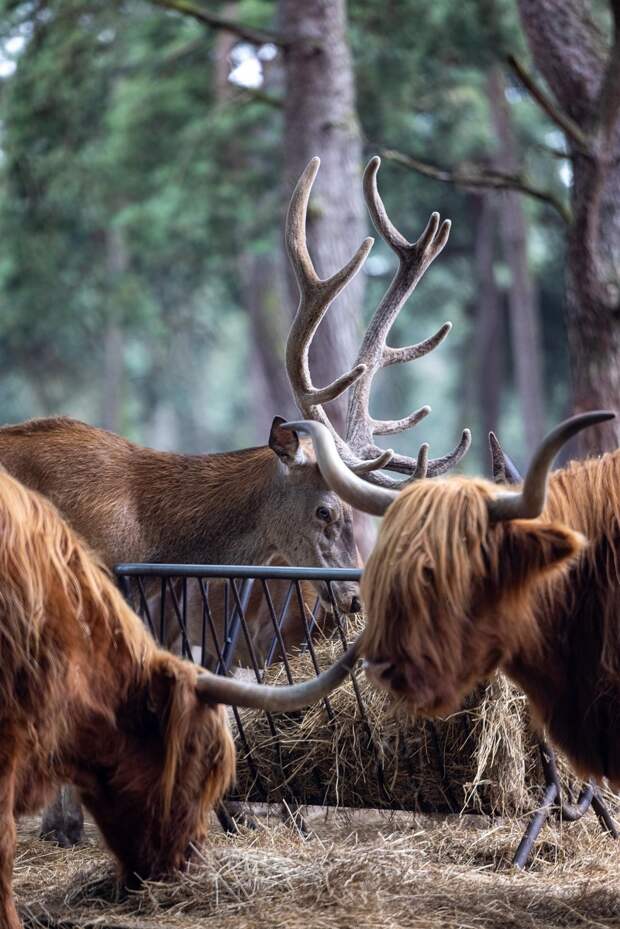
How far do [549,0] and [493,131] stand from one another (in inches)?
675

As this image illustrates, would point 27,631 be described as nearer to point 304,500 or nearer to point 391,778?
point 391,778

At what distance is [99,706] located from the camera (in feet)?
15.7

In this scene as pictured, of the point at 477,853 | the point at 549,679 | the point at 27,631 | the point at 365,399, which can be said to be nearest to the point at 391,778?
the point at 477,853

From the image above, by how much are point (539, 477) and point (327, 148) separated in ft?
30.6

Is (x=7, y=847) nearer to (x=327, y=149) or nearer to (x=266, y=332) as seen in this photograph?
(x=327, y=149)

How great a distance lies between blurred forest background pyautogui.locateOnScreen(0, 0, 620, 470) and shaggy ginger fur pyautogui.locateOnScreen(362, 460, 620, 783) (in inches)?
207

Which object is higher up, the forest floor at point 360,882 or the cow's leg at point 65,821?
the forest floor at point 360,882

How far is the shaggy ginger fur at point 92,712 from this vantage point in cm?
456

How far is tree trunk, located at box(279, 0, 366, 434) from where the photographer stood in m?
12.3

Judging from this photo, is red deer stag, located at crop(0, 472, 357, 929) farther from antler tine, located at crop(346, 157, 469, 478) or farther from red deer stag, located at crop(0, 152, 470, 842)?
antler tine, located at crop(346, 157, 469, 478)

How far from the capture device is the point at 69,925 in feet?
15.6

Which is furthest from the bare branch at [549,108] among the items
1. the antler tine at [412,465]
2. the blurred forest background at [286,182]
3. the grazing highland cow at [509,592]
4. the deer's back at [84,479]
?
the grazing highland cow at [509,592]

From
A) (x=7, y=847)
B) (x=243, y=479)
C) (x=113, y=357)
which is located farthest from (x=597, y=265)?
(x=113, y=357)

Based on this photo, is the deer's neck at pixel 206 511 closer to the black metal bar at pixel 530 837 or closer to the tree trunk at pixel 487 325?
the black metal bar at pixel 530 837
